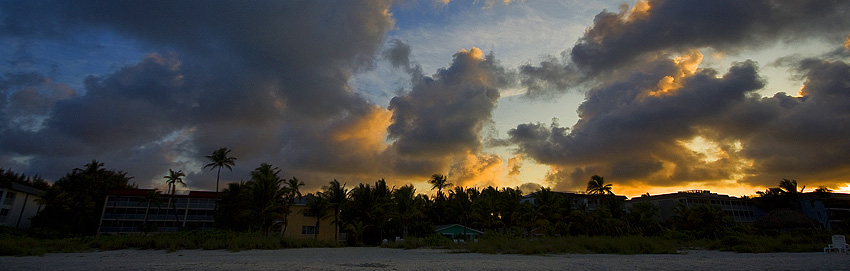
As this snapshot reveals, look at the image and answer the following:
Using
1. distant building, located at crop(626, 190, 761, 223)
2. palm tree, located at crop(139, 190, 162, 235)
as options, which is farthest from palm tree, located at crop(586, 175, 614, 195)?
palm tree, located at crop(139, 190, 162, 235)

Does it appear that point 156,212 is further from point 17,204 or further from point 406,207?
point 406,207

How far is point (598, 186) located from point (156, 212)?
220 ft

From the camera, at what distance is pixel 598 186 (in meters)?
63.3

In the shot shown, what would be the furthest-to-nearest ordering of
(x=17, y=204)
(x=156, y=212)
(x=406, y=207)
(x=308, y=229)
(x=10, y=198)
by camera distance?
(x=156, y=212) → (x=17, y=204) → (x=10, y=198) → (x=308, y=229) → (x=406, y=207)

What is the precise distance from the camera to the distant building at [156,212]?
55219 millimetres

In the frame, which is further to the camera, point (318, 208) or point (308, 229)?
point (308, 229)

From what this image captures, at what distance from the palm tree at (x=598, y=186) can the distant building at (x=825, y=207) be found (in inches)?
1580

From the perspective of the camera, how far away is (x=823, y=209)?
2771 inches

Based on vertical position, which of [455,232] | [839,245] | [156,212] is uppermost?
[156,212]

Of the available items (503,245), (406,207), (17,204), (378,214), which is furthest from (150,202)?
(503,245)

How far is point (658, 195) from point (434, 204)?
45675 millimetres

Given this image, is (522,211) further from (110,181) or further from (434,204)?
(110,181)

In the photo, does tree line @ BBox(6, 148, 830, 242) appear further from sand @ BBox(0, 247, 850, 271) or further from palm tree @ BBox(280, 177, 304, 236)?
sand @ BBox(0, 247, 850, 271)

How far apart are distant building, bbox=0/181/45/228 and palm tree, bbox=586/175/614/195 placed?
7627cm
